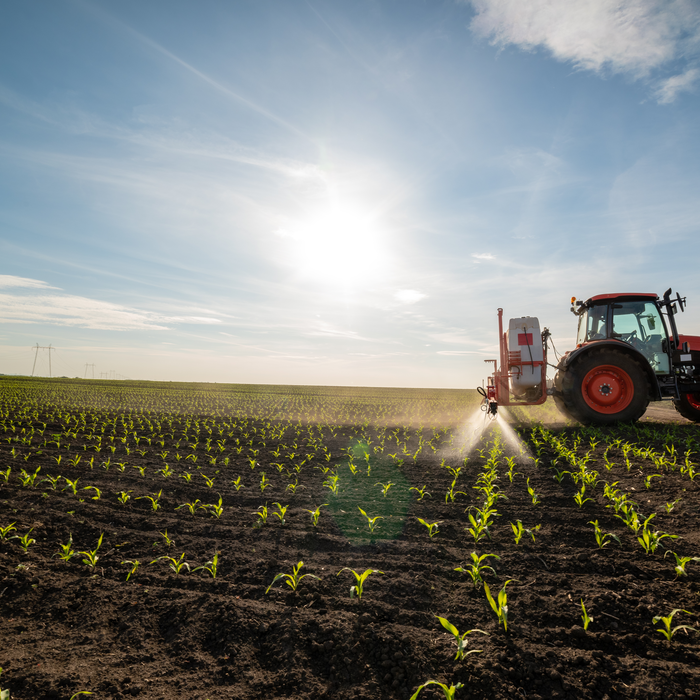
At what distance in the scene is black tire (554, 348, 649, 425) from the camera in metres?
9.36

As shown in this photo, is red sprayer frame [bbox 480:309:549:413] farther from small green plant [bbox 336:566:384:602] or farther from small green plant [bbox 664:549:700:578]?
small green plant [bbox 336:566:384:602]

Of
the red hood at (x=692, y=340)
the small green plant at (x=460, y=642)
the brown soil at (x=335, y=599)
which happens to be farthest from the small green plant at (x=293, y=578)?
the red hood at (x=692, y=340)

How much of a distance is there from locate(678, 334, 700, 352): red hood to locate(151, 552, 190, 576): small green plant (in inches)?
471

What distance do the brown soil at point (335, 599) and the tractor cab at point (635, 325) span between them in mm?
4633

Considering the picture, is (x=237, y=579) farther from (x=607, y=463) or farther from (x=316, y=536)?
(x=607, y=463)

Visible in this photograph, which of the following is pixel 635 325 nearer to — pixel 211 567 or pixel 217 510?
pixel 217 510

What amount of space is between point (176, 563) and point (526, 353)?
388 inches

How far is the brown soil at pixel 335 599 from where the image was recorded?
7.81 feet

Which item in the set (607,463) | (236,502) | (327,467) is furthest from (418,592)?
(607,463)

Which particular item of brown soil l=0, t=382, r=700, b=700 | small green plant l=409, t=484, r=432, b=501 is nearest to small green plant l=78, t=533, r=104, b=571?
brown soil l=0, t=382, r=700, b=700

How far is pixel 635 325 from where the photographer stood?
33.0 ft

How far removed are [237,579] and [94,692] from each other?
1358 mm

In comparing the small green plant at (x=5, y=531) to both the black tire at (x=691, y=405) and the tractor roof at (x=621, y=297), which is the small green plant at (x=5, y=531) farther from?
the black tire at (x=691, y=405)

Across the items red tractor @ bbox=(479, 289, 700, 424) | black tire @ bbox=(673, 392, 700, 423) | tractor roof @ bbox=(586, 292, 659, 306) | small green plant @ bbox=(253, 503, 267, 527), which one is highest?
tractor roof @ bbox=(586, 292, 659, 306)
